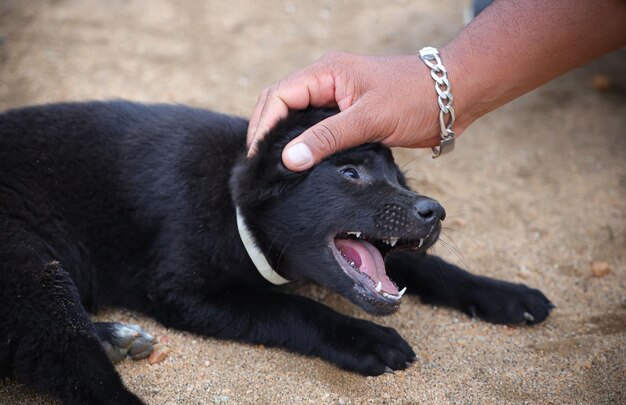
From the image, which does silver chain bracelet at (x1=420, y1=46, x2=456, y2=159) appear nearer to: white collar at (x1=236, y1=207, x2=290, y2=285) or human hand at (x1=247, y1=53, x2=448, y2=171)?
human hand at (x1=247, y1=53, x2=448, y2=171)

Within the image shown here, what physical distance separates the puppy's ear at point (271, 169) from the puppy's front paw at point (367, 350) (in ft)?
2.24

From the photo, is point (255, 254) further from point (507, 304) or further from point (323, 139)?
point (507, 304)

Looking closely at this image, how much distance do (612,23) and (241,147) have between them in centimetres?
179

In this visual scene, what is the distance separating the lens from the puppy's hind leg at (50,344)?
265 centimetres

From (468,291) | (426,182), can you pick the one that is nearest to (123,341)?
(468,291)

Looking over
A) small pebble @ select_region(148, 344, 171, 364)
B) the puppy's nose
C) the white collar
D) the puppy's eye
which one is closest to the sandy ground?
small pebble @ select_region(148, 344, 171, 364)

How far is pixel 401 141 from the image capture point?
310 cm

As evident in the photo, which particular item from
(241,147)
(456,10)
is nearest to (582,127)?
(456,10)

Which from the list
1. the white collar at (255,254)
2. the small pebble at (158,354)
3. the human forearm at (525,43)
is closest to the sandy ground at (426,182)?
the small pebble at (158,354)

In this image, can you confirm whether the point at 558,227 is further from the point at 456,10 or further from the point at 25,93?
the point at 25,93

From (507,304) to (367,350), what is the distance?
2.73 feet

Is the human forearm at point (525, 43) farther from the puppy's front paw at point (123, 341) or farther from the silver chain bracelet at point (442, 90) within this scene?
the puppy's front paw at point (123, 341)

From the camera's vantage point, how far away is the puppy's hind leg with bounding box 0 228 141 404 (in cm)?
265

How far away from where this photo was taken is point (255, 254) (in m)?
3.19
